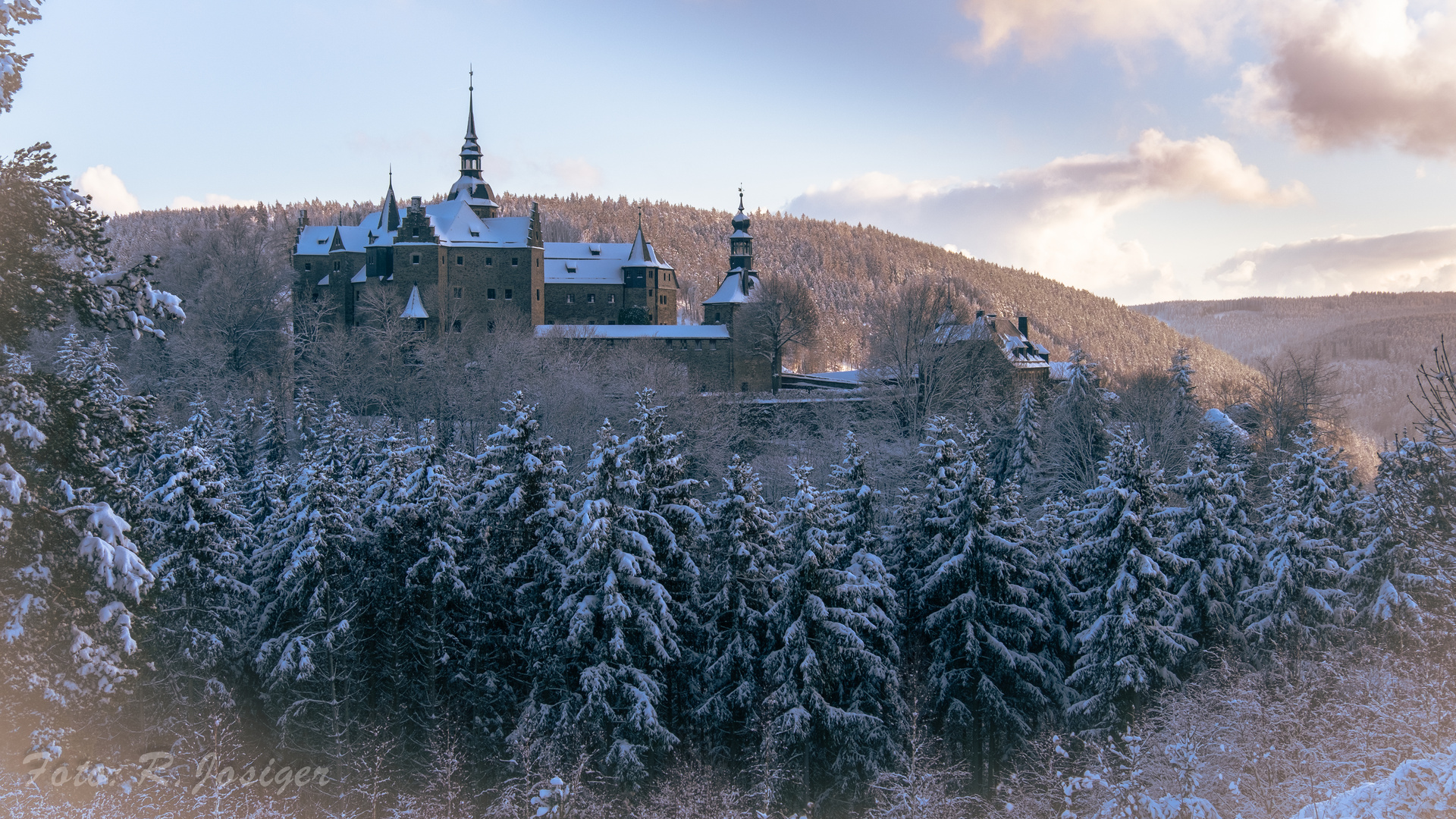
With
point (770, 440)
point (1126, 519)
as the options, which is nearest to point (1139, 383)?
point (770, 440)

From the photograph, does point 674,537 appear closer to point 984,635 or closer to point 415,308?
point 984,635

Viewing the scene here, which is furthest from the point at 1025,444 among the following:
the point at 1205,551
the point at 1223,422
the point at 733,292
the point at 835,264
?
the point at 835,264

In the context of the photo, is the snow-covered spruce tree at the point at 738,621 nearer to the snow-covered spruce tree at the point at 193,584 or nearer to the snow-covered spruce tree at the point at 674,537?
the snow-covered spruce tree at the point at 674,537

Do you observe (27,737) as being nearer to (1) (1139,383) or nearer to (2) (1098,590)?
(2) (1098,590)

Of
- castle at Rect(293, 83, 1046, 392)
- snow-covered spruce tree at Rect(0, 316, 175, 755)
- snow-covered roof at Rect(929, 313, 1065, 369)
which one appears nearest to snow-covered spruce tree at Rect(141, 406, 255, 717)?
snow-covered spruce tree at Rect(0, 316, 175, 755)

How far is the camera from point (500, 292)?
58.6 meters

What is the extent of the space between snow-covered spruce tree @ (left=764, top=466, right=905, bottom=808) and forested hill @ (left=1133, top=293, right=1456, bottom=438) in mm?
33954

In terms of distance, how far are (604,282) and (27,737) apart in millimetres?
56971

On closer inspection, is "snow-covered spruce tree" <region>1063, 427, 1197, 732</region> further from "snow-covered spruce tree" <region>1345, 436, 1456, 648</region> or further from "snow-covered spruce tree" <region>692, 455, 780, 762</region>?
"snow-covered spruce tree" <region>692, 455, 780, 762</region>

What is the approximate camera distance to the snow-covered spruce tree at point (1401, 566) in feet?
68.6

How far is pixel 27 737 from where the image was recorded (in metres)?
10.5

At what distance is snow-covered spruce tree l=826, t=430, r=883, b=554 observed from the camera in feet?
72.8

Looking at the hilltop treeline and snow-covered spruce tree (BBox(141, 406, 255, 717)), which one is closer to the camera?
snow-covered spruce tree (BBox(141, 406, 255, 717))

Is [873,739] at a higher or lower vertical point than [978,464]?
lower
